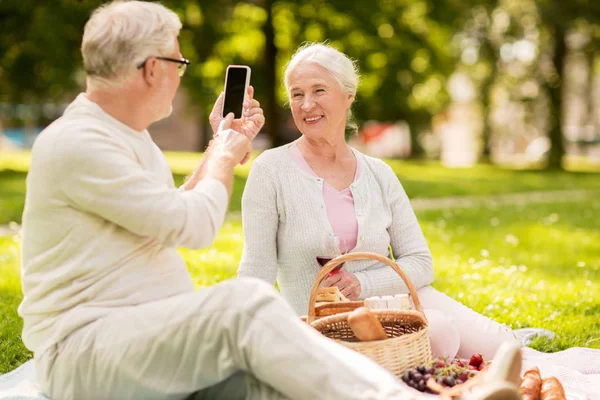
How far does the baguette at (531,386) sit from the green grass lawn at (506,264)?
143 centimetres

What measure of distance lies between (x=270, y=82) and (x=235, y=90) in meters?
17.6

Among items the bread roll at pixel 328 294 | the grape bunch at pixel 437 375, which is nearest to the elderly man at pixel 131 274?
the grape bunch at pixel 437 375

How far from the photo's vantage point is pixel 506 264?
25.7 ft

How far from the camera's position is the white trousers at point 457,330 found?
4.12 metres

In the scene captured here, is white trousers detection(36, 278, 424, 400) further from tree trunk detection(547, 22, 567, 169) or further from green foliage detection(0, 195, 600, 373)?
tree trunk detection(547, 22, 567, 169)

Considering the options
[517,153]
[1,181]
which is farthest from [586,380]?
[517,153]

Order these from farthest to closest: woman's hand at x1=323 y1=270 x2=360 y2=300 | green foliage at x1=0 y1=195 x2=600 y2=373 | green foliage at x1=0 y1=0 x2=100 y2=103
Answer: green foliage at x1=0 y1=0 x2=100 y2=103, green foliage at x1=0 y1=195 x2=600 y2=373, woman's hand at x1=323 y1=270 x2=360 y2=300

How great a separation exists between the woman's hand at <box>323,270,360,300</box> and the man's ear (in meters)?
1.61

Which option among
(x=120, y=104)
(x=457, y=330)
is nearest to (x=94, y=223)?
(x=120, y=104)

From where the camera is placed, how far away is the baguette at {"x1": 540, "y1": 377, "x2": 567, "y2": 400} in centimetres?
344

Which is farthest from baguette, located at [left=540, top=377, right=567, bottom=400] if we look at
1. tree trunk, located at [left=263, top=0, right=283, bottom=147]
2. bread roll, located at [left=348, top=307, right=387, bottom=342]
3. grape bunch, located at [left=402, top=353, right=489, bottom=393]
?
tree trunk, located at [left=263, top=0, right=283, bottom=147]

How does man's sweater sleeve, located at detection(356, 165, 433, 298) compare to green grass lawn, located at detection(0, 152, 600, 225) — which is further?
green grass lawn, located at detection(0, 152, 600, 225)

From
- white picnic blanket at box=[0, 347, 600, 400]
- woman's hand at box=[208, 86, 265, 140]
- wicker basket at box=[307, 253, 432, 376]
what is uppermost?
woman's hand at box=[208, 86, 265, 140]

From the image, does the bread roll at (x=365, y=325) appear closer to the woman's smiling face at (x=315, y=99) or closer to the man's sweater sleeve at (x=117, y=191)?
the man's sweater sleeve at (x=117, y=191)
